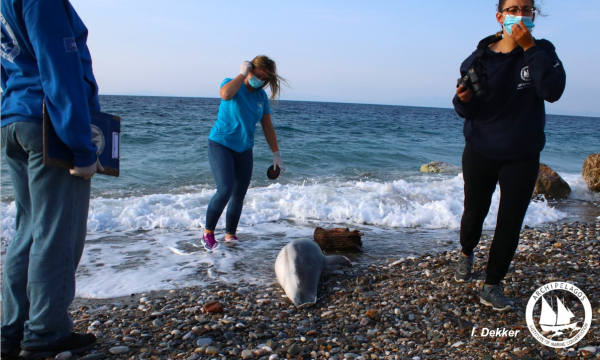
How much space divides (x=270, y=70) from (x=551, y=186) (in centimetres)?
751

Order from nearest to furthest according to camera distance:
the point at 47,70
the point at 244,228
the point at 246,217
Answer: the point at 47,70, the point at 244,228, the point at 246,217

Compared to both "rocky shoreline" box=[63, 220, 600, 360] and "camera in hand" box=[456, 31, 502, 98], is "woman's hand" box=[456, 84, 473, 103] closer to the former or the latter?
"camera in hand" box=[456, 31, 502, 98]

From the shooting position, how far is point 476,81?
304cm

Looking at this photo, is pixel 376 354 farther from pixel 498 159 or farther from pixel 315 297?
pixel 498 159

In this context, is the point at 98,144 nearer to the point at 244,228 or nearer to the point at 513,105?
Result: the point at 513,105

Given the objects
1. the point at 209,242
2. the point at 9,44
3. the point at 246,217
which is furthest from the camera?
the point at 246,217

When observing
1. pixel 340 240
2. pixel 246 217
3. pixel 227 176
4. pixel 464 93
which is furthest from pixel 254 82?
pixel 246 217

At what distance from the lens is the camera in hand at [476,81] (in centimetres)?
303

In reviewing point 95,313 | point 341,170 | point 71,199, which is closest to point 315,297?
point 95,313

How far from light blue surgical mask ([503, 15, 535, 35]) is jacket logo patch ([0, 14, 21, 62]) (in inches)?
115

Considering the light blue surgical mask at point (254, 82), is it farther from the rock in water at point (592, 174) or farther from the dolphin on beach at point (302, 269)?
the rock in water at point (592, 174)

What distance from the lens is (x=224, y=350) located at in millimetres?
2812

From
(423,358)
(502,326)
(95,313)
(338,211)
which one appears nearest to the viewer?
(423,358)

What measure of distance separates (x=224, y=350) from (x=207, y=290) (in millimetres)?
1216
